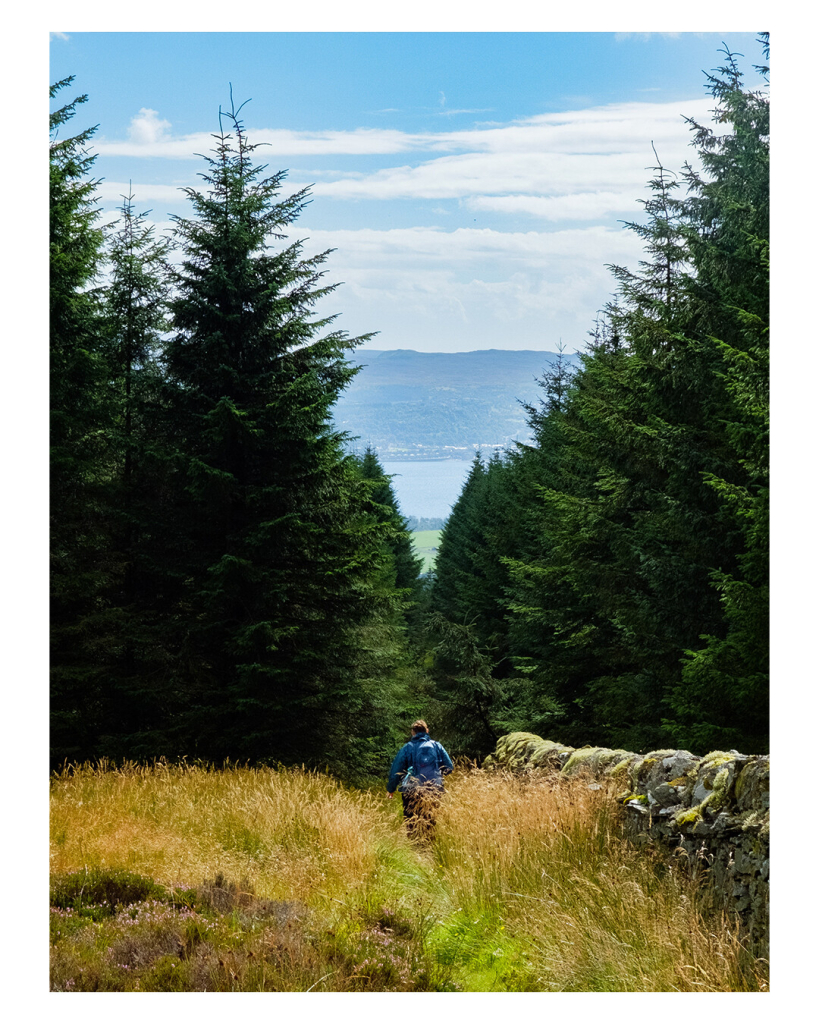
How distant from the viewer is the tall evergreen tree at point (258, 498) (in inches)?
532

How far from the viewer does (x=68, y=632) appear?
13.0 meters

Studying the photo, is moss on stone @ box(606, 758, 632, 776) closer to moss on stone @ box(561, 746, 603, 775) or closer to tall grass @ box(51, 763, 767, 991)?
tall grass @ box(51, 763, 767, 991)

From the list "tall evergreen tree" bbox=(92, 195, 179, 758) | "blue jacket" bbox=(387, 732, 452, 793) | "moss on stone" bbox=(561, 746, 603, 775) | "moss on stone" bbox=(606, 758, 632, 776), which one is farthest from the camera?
"tall evergreen tree" bbox=(92, 195, 179, 758)

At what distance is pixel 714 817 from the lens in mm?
5266

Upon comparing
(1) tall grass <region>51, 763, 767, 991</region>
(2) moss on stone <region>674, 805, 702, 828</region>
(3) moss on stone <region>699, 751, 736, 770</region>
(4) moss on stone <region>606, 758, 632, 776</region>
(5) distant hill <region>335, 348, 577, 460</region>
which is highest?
(5) distant hill <region>335, 348, 577, 460</region>

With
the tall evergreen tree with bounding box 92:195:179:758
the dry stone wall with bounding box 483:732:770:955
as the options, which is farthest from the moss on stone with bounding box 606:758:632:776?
the tall evergreen tree with bounding box 92:195:179:758

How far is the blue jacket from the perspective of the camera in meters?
8.04

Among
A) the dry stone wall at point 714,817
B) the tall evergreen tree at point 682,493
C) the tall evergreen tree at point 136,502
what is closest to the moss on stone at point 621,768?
the dry stone wall at point 714,817

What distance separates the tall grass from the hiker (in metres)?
0.19

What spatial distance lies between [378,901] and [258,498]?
345 inches

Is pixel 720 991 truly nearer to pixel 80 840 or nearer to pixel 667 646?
pixel 80 840

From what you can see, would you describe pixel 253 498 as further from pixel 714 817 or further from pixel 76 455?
pixel 714 817

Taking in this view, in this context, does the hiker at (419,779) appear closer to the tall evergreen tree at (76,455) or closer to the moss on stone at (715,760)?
the moss on stone at (715,760)
